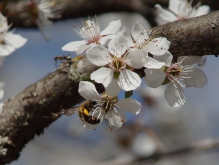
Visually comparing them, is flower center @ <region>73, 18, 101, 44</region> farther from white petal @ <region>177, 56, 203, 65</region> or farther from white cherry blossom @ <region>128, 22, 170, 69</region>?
white petal @ <region>177, 56, 203, 65</region>

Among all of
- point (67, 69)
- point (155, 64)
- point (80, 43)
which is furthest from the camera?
point (67, 69)

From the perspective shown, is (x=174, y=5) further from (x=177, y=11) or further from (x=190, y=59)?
(x=190, y=59)

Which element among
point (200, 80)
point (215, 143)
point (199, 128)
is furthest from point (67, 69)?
point (199, 128)

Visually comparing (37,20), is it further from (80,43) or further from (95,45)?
(95,45)

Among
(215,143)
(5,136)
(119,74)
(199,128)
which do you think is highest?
(119,74)

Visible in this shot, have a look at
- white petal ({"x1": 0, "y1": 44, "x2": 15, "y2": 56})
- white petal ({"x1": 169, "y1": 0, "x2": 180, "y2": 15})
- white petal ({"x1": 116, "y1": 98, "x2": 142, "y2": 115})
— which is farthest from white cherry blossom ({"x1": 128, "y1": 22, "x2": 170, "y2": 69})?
white petal ({"x1": 0, "y1": 44, "x2": 15, "y2": 56})

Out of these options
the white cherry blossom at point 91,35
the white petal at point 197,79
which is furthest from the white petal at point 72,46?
the white petal at point 197,79

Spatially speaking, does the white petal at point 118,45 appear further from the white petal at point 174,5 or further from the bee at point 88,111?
the white petal at point 174,5
